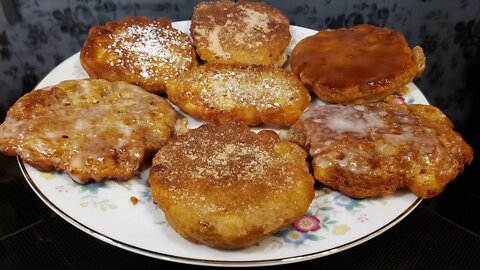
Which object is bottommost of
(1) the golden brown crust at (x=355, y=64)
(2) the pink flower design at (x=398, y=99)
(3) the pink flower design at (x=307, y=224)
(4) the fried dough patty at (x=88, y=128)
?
(3) the pink flower design at (x=307, y=224)

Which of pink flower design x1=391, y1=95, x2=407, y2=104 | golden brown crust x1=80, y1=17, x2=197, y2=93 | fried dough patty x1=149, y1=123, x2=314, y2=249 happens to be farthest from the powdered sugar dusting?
pink flower design x1=391, y1=95, x2=407, y2=104

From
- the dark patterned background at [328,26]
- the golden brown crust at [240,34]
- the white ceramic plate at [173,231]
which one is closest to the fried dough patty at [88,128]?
the white ceramic plate at [173,231]

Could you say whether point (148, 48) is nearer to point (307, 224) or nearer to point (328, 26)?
point (307, 224)

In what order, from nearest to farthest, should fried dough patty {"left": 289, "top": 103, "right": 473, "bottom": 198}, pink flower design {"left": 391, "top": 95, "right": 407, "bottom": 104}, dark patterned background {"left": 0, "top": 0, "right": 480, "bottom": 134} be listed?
fried dough patty {"left": 289, "top": 103, "right": 473, "bottom": 198} < pink flower design {"left": 391, "top": 95, "right": 407, "bottom": 104} < dark patterned background {"left": 0, "top": 0, "right": 480, "bottom": 134}

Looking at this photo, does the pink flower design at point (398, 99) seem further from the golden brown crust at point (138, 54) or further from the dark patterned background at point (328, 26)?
the golden brown crust at point (138, 54)

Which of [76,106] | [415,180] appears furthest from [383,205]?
[76,106]

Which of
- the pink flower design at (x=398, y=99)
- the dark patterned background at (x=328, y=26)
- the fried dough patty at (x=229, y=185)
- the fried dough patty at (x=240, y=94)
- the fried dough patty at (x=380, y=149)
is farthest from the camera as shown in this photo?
the dark patterned background at (x=328, y=26)

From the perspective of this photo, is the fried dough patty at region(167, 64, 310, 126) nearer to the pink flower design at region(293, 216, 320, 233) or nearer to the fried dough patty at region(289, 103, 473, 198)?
the fried dough patty at region(289, 103, 473, 198)
